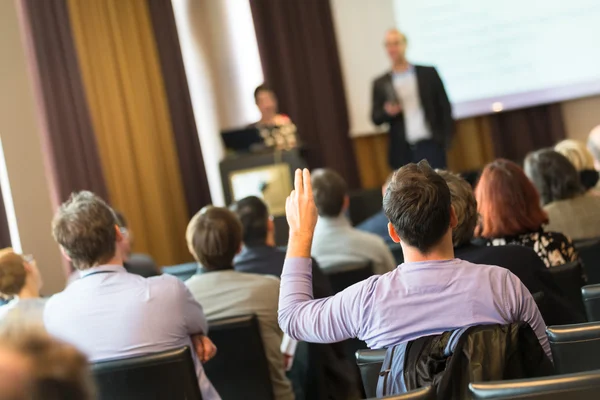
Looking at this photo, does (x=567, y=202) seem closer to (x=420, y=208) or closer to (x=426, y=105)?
(x=420, y=208)

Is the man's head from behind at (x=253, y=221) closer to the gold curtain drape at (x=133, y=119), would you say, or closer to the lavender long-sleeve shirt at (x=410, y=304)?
the lavender long-sleeve shirt at (x=410, y=304)

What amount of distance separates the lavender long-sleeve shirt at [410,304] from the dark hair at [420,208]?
62 millimetres

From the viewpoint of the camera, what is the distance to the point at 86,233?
2771mm

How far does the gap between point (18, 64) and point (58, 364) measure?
635 cm

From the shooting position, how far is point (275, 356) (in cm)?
317

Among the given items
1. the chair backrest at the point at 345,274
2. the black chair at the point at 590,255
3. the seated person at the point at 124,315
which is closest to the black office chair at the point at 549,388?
the seated person at the point at 124,315

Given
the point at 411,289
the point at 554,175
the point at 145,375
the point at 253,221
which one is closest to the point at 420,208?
the point at 411,289

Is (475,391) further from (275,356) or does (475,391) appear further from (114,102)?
(114,102)

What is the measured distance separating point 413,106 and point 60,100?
2.75 metres

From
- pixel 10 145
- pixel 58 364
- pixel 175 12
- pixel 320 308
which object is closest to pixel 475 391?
pixel 320 308

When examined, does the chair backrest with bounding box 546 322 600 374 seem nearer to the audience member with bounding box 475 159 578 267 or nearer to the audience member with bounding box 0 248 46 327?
the audience member with bounding box 475 159 578 267

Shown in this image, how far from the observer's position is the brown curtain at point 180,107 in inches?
295

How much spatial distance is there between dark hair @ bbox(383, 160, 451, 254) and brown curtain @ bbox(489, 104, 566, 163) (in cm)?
558

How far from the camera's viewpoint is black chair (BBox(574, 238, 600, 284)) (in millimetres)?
3193
